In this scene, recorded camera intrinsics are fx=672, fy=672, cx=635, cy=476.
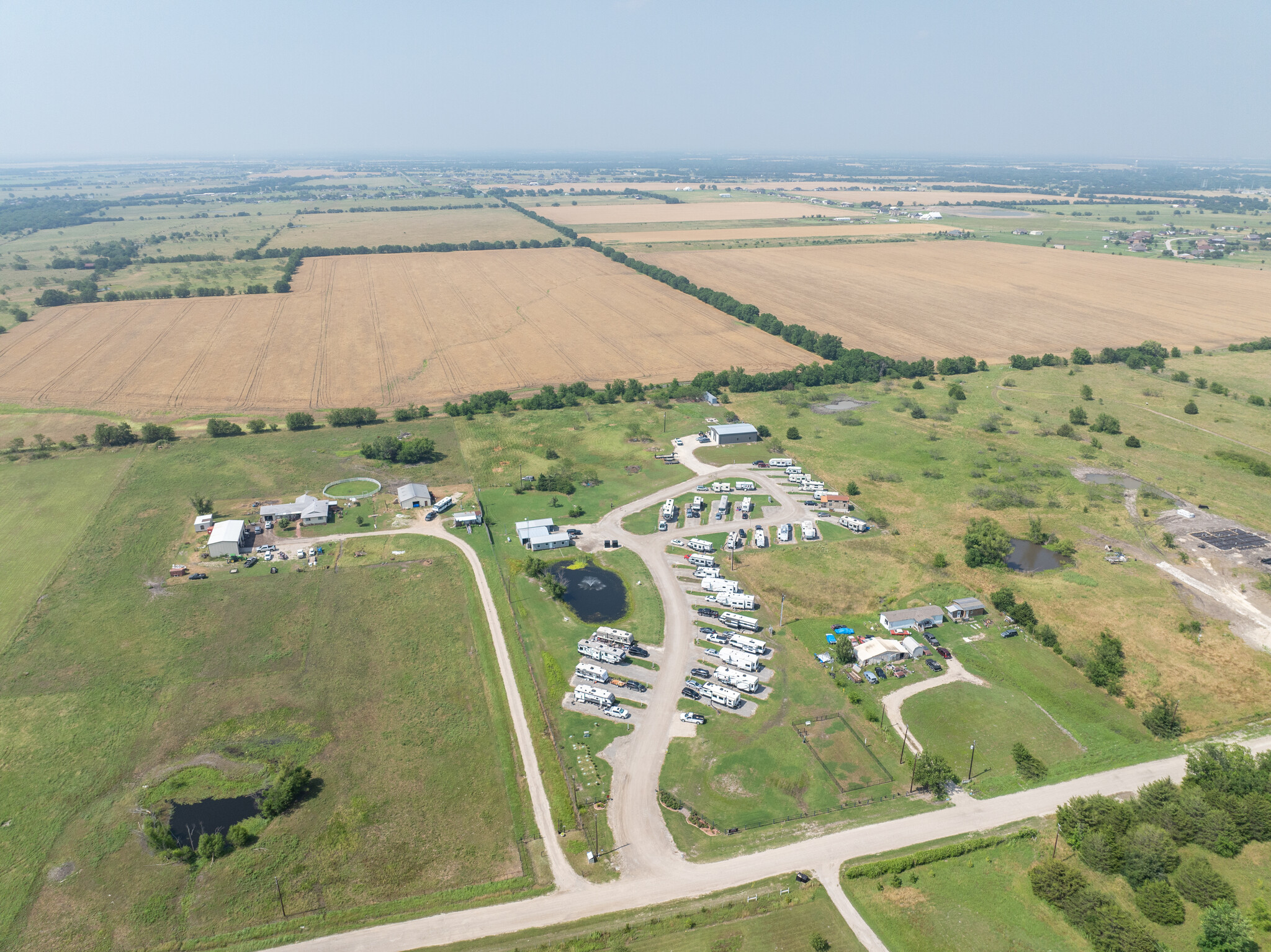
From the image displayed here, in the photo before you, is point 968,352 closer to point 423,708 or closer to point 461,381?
point 461,381

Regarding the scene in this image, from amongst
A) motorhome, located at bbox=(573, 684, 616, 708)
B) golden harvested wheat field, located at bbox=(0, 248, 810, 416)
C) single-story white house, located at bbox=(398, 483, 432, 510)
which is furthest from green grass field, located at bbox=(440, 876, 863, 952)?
golden harvested wheat field, located at bbox=(0, 248, 810, 416)

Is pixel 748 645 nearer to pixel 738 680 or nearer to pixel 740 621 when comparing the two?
pixel 740 621

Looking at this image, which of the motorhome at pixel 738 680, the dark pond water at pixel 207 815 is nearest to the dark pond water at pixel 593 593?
the motorhome at pixel 738 680

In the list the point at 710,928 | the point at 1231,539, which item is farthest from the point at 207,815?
the point at 1231,539

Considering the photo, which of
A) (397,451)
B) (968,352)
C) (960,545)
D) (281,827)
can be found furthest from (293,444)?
(968,352)

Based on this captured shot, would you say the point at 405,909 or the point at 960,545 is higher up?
the point at 960,545

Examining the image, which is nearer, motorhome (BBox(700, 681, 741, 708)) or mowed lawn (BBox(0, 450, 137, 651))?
motorhome (BBox(700, 681, 741, 708))

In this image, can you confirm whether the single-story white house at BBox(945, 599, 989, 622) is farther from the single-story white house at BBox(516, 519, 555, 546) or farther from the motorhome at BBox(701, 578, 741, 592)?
the single-story white house at BBox(516, 519, 555, 546)
